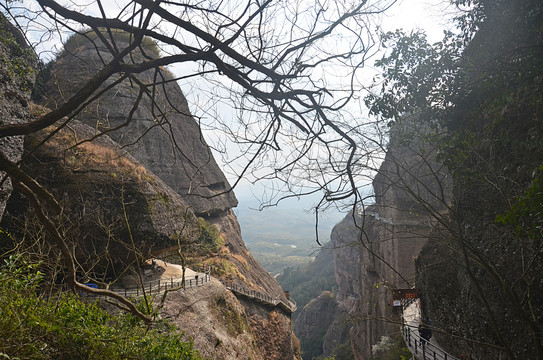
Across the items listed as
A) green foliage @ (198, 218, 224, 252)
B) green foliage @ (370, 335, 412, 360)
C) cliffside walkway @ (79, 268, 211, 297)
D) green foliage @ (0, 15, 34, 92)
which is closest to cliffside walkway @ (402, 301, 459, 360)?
green foliage @ (370, 335, 412, 360)

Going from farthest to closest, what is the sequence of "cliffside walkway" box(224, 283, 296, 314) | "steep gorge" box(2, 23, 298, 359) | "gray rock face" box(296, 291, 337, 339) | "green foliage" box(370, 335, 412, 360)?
"gray rock face" box(296, 291, 337, 339) → "cliffside walkway" box(224, 283, 296, 314) → "green foliage" box(370, 335, 412, 360) → "steep gorge" box(2, 23, 298, 359)

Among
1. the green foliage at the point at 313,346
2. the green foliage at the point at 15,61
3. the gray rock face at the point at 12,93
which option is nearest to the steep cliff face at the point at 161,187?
the green foliage at the point at 15,61

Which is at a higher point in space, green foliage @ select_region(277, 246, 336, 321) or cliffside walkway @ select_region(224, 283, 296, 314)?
cliffside walkway @ select_region(224, 283, 296, 314)

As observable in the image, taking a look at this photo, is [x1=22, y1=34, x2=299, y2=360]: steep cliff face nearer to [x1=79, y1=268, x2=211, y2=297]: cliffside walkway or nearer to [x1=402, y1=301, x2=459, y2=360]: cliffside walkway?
[x1=79, y1=268, x2=211, y2=297]: cliffside walkway

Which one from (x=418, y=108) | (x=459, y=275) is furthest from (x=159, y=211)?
(x=459, y=275)

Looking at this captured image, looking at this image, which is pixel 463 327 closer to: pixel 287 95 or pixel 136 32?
pixel 287 95

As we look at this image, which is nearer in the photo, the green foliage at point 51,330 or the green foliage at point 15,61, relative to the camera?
the green foliage at point 51,330

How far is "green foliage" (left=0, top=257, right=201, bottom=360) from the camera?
13.2ft

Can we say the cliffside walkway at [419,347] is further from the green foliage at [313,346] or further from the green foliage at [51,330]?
the green foliage at [313,346]

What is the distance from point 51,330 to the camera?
4.74 m

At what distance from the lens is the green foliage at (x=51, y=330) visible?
158 inches

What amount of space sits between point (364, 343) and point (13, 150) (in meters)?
32.4

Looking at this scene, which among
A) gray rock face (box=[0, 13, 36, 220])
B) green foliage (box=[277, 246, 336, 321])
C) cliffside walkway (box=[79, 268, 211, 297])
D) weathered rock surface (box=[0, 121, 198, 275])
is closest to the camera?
gray rock face (box=[0, 13, 36, 220])

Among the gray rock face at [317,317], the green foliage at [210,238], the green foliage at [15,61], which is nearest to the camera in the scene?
the green foliage at [15,61]
